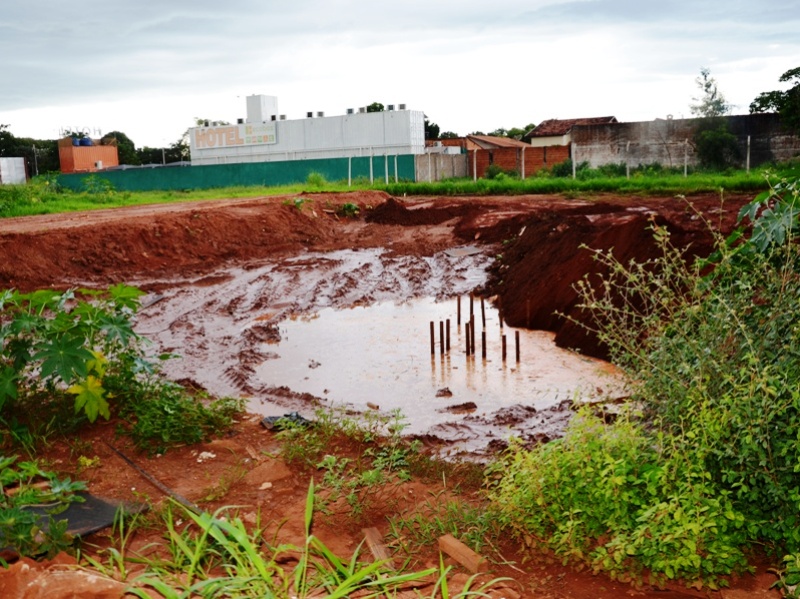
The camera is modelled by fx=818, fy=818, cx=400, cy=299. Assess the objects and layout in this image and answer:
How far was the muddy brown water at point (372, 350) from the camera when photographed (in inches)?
301

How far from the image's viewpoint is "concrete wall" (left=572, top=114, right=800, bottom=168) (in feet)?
100

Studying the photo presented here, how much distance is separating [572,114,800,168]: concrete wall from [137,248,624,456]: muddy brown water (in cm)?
1921

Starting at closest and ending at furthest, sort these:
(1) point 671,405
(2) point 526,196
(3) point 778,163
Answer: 1. (1) point 671,405
2. (2) point 526,196
3. (3) point 778,163

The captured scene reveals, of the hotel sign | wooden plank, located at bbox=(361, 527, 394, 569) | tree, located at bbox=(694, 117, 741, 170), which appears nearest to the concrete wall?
tree, located at bbox=(694, 117, 741, 170)

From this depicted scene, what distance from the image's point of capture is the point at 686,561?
11.2ft

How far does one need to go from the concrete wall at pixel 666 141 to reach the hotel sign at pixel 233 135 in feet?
67.7

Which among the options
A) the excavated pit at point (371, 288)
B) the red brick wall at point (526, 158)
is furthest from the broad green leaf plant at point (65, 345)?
the red brick wall at point (526, 158)

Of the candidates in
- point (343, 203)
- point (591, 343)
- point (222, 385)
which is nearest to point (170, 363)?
point (222, 385)

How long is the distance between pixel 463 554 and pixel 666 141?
102 feet

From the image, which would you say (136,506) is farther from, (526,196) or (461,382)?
(526,196)

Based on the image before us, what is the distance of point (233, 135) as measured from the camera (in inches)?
1973

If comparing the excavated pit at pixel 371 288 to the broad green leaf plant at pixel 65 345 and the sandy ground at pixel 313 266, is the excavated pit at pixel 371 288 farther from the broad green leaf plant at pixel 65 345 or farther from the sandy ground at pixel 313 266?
the broad green leaf plant at pixel 65 345

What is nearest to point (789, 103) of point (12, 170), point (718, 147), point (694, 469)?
point (718, 147)

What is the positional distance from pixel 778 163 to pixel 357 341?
949 inches
